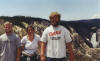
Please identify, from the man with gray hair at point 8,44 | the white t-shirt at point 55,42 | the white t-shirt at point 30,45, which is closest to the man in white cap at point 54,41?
the white t-shirt at point 55,42

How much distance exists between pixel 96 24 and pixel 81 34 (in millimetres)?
3768

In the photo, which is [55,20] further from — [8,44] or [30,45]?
[30,45]

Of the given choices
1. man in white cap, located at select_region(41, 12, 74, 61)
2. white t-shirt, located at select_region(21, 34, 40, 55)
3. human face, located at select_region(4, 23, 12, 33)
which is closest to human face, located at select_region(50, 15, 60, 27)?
man in white cap, located at select_region(41, 12, 74, 61)

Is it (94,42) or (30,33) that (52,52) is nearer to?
(30,33)

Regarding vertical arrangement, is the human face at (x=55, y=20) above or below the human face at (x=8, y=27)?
above

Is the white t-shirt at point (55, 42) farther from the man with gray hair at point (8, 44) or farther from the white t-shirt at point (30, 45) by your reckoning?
the white t-shirt at point (30, 45)

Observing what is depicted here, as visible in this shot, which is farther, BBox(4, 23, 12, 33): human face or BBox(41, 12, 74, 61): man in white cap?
BBox(4, 23, 12, 33): human face

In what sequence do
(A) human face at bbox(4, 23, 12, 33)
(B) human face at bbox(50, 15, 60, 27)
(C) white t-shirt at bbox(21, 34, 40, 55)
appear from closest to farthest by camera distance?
(B) human face at bbox(50, 15, 60, 27) < (A) human face at bbox(4, 23, 12, 33) < (C) white t-shirt at bbox(21, 34, 40, 55)

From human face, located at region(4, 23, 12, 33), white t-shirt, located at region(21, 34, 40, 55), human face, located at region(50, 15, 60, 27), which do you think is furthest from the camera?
white t-shirt, located at region(21, 34, 40, 55)

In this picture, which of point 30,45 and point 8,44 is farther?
point 30,45

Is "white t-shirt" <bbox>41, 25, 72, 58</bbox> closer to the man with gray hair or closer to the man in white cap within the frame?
the man in white cap

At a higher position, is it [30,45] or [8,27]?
[8,27]

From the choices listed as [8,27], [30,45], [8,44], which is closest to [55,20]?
[8,27]

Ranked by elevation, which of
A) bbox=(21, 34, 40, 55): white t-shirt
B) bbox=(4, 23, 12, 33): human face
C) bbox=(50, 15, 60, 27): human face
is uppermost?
bbox=(50, 15, 60, 27): human face
